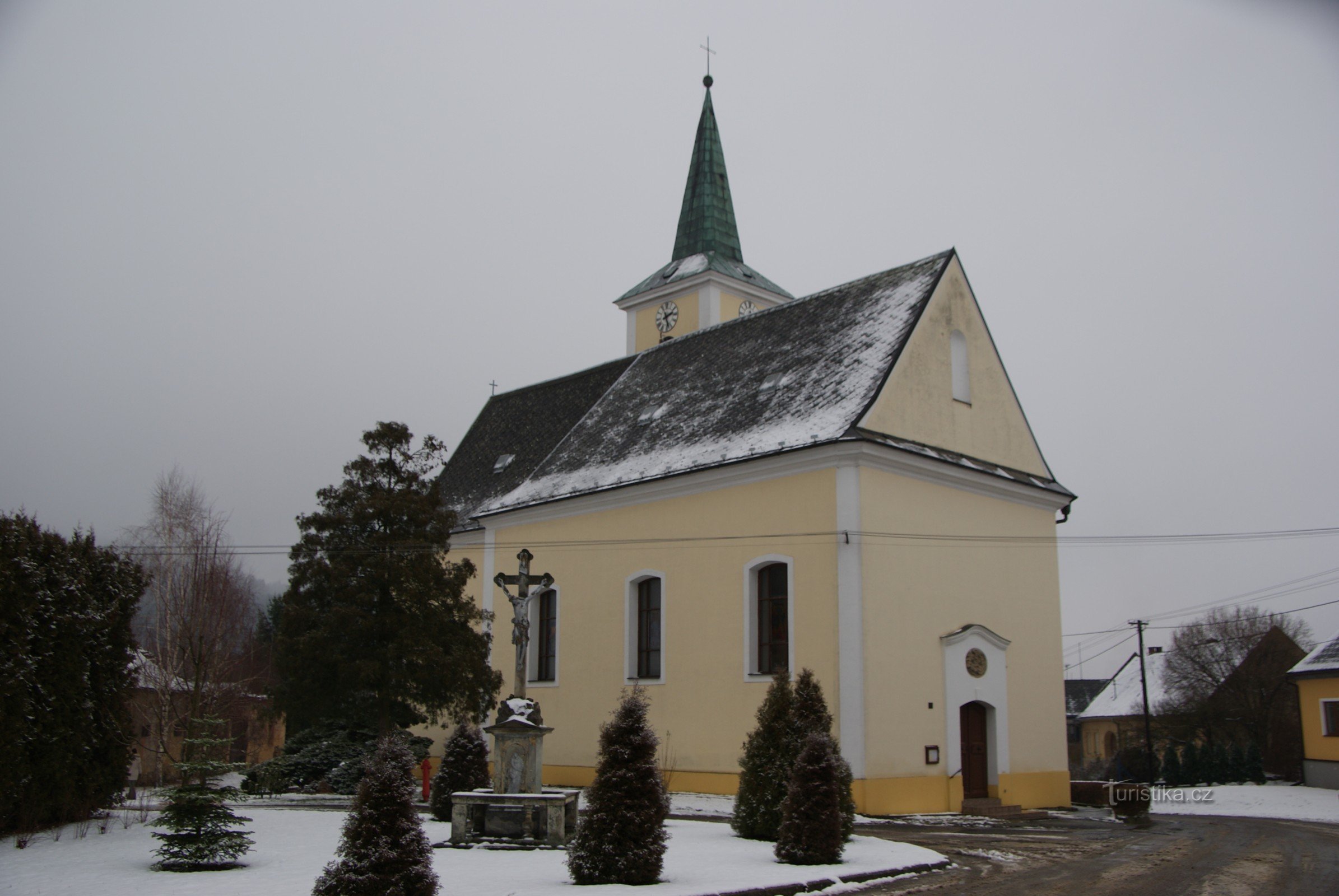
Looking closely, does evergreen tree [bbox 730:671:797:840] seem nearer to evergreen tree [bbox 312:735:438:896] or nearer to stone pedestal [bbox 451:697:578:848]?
stone pedestal [bbox 451:697:578:848]

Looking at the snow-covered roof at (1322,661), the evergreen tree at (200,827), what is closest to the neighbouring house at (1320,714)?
→ the snow-covered roof at (1322,661)

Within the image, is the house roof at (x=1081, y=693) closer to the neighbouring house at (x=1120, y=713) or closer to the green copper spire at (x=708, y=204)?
the neighbouring house at (x=1120, y=713)

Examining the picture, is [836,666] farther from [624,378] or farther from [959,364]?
[624,378]

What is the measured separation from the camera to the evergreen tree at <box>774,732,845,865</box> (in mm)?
12594

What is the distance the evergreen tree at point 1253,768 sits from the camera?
36.4m

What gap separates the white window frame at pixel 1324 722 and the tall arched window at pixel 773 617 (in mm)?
22783

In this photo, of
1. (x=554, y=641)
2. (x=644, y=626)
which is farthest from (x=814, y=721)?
(x=554, y=641)

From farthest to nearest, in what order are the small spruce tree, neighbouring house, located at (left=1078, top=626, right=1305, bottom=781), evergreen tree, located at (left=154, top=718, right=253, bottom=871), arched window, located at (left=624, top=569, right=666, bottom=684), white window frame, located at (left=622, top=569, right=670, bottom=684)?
neighbouring house, located at (left=1078, top=626, right=1305, bottom=781) → the small spruce tree → arched window, located at (left=624, top=569, right=666, bottom=684) → white window frame, located at (left=622, top=569, right=670, bottom=684) → evergreen tree, located at (left=154, top=718, right=253, bottom=871)

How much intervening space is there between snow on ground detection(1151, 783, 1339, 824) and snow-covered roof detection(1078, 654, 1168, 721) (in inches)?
924

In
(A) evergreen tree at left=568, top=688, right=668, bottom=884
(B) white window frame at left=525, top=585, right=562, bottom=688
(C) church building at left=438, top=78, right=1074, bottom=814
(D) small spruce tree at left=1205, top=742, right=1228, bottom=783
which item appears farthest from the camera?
(D) small spruce tree at left=1205, top=742, right=1228, bottom=783

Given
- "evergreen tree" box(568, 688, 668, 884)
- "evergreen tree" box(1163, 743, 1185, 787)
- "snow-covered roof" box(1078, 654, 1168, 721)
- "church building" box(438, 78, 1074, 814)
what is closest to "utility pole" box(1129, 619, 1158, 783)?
"evergreen tree" box(1163, 743, 1185, 787)

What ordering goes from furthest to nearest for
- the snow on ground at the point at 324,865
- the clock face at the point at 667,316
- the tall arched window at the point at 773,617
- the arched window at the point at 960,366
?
the clock face at the point at 667,316 → the arched window at the point at 960,366 → the tall arched window at the point at 773,617 → the snow on ground at the point at 324,865

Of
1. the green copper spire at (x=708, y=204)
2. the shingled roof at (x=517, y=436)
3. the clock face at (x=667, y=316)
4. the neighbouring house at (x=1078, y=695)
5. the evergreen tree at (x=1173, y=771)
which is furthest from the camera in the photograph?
the neighbouring house at (x=1078, y=695)

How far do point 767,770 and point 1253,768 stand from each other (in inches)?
1134
